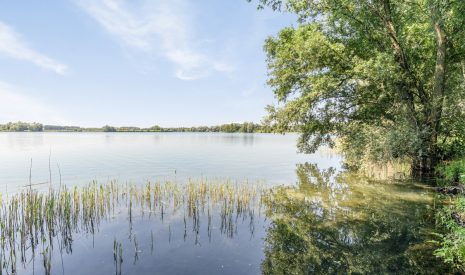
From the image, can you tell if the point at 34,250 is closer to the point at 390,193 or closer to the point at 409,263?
the point at 409,263

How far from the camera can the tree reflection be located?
8.50 meters

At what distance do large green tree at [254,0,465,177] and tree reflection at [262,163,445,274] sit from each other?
18.0 ft

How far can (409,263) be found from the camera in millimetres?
8414

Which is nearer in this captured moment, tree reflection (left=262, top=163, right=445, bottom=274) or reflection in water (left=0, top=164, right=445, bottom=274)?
tree reflection (left=262, top=163, right=445, bottom=274)

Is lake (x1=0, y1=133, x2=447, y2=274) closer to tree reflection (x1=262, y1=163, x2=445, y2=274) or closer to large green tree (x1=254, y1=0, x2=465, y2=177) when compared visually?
tree reflection (x1=262, y1=163, x2=445, y2=274)

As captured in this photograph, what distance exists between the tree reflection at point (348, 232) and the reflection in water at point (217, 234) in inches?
1.4

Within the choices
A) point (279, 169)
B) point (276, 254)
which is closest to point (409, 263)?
point (276, 254)

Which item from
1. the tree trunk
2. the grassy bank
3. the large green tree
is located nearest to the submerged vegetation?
the grassy bank

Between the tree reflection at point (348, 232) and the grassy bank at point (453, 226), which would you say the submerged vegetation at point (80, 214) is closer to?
the tree reflection at point (348, 232)

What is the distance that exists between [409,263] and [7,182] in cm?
2602

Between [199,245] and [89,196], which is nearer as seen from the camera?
[199,245]

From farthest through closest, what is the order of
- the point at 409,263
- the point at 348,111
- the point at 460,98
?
1. the point at 348,111
2. the point at 460,98
3. the point at 409,263

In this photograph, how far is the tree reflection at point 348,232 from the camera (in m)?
8.50

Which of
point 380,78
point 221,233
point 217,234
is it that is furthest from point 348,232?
point 380,78
